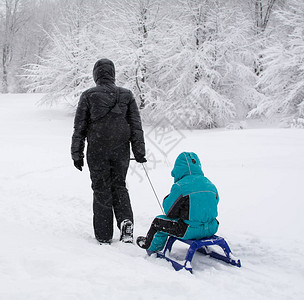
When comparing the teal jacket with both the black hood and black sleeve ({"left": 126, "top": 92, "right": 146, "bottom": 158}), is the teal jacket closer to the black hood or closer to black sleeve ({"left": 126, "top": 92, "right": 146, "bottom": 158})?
black sleeve ({"left": 126, "top": 92, "right": 146, "bottom": 158})

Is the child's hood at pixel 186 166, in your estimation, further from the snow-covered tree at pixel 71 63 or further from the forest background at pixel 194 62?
the snow-covered tree at pixel 71 63

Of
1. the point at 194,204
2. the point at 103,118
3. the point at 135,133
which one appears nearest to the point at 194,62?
the point at 135,133

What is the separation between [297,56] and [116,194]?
13.6 meters

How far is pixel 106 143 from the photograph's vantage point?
327 cm

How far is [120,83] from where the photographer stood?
1733 centimetres

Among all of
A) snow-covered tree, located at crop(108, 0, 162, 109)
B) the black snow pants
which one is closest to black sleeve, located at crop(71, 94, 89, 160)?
the black snow pants

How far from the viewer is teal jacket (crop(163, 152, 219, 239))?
8.90ft

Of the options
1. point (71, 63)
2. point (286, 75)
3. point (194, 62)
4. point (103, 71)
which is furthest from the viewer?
point (71, 63)

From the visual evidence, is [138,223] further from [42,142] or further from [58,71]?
[58,71]

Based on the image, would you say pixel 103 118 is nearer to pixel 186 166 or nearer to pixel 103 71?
pixel 103 71

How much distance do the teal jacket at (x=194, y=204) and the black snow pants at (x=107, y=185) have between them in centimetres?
73

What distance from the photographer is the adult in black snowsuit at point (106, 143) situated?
3275 mm

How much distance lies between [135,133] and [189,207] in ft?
3.61

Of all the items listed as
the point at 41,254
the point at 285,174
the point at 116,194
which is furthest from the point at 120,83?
the point at 41,254
